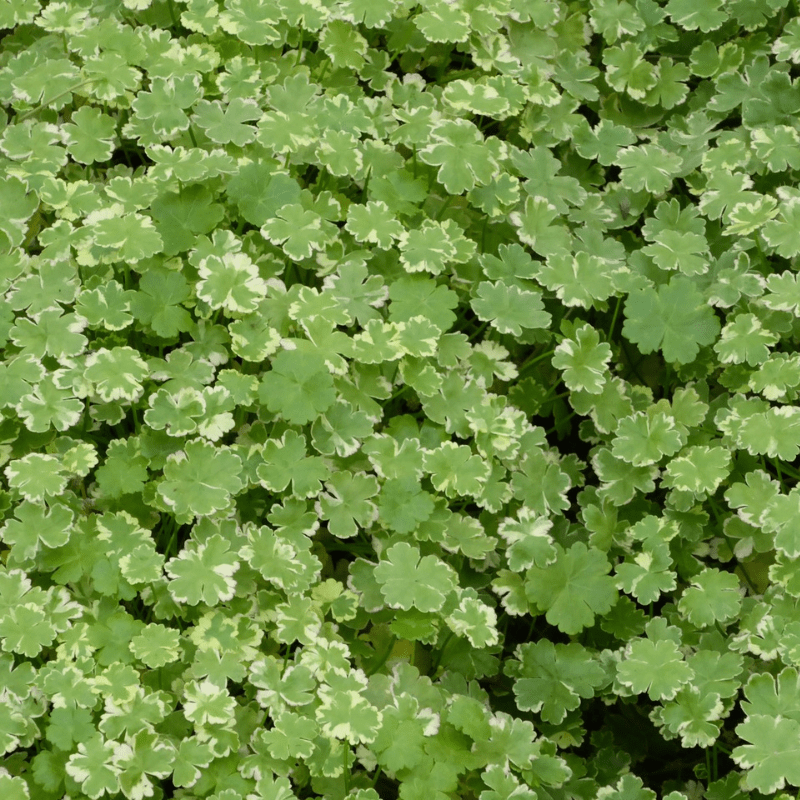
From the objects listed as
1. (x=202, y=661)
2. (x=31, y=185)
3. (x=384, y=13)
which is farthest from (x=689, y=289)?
(x=31, y=185)

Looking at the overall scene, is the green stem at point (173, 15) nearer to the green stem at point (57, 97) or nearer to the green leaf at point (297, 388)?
the green stem at point (57, 97)

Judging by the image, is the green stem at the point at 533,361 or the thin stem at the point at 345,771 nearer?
the thin stem at the point at 345,771

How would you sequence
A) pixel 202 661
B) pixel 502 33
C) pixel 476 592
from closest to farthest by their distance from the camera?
pixel 202 661 → pixel 476 592 → pixel 502 33

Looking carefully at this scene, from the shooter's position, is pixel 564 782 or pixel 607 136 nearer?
pixel 564 782

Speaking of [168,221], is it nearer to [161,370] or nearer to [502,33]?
[161,370]

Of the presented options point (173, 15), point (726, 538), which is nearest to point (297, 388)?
point (726, 538)

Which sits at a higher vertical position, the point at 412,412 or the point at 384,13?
the point at 384,13

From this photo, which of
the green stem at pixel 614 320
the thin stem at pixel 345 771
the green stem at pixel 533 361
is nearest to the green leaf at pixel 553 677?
the thin stem at pixel 345 771

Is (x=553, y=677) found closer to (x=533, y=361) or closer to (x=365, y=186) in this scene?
(x=533, y=361)

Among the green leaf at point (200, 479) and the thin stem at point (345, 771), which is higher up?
the green leaf at point (200, 479)
